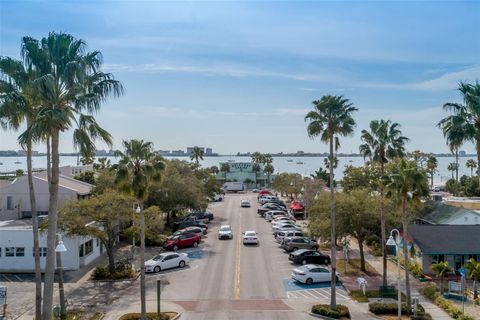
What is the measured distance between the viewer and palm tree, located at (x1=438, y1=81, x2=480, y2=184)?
25016 mm

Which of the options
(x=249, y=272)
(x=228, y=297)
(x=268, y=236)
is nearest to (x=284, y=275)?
(x=249, y=272)

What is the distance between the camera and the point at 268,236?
171 feet

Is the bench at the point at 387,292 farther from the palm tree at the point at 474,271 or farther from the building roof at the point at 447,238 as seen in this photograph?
the building roof at the point at 447,238

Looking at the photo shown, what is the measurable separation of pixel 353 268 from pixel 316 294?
301 inches

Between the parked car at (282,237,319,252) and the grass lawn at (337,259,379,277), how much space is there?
13.3 ft

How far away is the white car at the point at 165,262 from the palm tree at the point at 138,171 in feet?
38.3

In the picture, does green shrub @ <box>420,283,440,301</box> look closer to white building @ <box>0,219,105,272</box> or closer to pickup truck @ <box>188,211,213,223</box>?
white building @ <box>0,219,105,272</box>

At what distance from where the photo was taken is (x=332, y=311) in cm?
2609

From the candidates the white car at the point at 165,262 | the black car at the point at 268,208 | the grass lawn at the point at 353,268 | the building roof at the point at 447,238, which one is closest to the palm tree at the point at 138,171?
the white car at the point at 165,262

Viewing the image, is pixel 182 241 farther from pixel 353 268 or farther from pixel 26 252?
pixel 353 268

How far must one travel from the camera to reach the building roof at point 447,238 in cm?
3606

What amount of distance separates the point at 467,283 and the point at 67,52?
31.0 meters

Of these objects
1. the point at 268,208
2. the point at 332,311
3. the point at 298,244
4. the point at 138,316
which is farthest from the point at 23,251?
the point at 268,208

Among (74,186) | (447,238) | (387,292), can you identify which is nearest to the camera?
(387,292)
